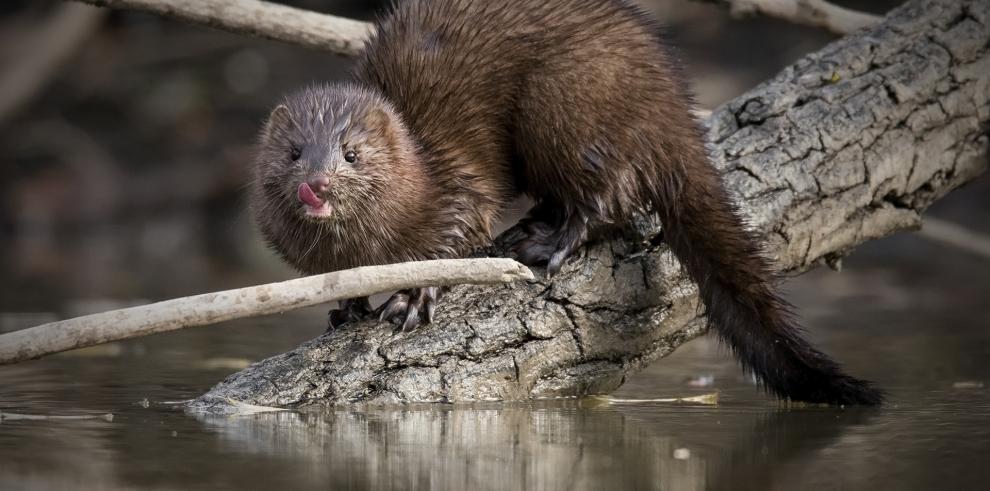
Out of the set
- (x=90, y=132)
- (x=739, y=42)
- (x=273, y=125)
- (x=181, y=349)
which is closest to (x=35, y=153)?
(x=90, y=132)

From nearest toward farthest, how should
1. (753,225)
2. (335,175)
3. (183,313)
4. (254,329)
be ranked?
(183,313) < (335,175) < (753,225) < (254,329)

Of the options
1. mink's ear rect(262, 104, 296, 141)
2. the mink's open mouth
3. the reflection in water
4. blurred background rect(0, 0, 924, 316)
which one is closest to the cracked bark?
the reflection in water

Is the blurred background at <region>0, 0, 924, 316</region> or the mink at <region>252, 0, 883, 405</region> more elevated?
the blurred background at <region>0, 0, 924, 316</region>

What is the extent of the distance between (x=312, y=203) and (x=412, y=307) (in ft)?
1.71

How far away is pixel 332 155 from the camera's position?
15.4ft

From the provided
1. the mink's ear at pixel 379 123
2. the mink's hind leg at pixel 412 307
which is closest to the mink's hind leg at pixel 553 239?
the mink's hind leg at pixel 412 307

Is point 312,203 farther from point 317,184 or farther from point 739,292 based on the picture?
point 739,292

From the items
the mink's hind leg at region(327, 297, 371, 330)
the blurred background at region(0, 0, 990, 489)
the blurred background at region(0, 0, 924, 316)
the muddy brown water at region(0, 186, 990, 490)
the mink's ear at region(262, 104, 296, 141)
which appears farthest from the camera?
the blurred background at region(0, 0, 924, 316)

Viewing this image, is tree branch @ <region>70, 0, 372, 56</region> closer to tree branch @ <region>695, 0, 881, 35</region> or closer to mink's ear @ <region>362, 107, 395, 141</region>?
mink's ear @ <region>362, 107, 395, 141</region>

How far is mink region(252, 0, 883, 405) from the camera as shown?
4.74 meters

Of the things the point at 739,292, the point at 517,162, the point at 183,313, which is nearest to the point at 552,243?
the point at 517,162

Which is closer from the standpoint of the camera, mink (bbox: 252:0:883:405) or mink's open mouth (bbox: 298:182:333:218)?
mink's open mouth (bbox: 298:182:333:218)

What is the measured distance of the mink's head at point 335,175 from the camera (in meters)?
4.70

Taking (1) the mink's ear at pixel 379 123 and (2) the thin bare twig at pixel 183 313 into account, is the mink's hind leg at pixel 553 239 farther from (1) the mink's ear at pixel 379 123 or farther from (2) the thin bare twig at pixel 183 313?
(2) the thin bare twig at pixel 183 313
